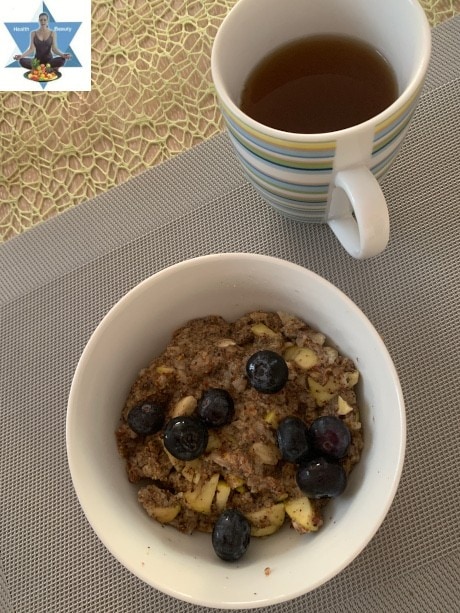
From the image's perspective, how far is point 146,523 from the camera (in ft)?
2.25

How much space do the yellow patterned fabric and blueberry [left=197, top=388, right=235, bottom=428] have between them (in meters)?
0.43

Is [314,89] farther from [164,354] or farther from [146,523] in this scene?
[146,523]

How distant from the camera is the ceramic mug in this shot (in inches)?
24.6

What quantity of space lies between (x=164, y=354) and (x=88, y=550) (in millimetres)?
283

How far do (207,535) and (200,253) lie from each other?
15.3 inches

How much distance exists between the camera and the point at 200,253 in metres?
0.91

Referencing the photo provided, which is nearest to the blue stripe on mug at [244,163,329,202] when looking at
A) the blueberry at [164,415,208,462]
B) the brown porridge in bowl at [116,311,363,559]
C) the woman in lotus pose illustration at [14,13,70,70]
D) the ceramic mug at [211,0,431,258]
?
the ceramic mug at [211,0,431,258]

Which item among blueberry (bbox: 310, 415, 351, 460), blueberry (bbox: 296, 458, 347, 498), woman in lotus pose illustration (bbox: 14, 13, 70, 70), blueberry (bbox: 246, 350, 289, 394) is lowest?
blueberry (bbox: 296, 458, 347, 498)

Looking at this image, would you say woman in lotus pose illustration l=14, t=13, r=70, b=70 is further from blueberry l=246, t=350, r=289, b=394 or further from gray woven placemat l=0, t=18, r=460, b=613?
blueberry l=246, t=350, r=289, b=394

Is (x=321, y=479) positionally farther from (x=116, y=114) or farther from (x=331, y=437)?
(x=116, y=114)

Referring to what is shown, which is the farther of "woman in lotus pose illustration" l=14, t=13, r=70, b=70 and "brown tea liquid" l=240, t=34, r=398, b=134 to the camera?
"woman in lotus pose illustration" l=14, t=13, r=70, b=70

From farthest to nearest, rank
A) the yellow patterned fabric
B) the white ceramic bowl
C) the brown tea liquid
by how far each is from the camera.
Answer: the yellow patterned fabric
the brown tea liquid
the white ceramic bowl

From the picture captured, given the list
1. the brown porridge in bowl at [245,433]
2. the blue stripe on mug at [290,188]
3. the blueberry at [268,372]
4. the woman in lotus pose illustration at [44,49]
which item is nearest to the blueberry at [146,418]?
the brown porridge in bowl at [245,433]

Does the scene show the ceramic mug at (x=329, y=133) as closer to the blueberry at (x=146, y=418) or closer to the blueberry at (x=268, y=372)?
the blueberry at (x=268, y=372)
